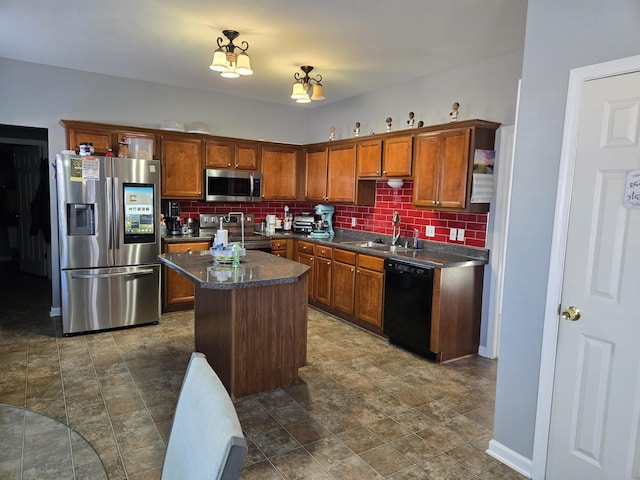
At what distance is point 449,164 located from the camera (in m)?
3.89

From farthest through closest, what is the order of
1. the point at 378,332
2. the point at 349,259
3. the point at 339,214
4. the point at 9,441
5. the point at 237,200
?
the point at 339,214
the point at 237,200
the point at 349,259
the point at 378,332
the point at 9,441

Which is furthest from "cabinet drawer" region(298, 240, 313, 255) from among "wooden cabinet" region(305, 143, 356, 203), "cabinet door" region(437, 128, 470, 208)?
"cabinet door" region(437, 128, 470, 208)

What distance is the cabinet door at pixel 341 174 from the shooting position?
5211 millimetres

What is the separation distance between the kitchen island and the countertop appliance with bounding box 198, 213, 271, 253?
1.97m

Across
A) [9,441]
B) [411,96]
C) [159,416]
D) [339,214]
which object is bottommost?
[159,416]

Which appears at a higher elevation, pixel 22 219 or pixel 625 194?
pixel 625 194

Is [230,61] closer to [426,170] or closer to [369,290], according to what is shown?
[426,170]

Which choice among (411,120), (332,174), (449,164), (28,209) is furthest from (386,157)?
(28,209)

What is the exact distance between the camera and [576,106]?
203cm

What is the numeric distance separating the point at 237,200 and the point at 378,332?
256 centimetres

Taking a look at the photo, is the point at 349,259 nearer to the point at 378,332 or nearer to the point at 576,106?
the point at 378,332

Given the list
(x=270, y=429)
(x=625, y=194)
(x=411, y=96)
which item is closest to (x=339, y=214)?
(x=411, y=96)

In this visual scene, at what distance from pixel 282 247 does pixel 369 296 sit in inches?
64.7

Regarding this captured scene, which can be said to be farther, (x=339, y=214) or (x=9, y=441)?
(x=339, y=214)
